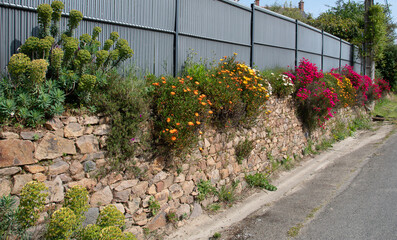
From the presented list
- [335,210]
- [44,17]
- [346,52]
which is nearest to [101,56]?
[44,17]

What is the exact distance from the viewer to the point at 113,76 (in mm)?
4773

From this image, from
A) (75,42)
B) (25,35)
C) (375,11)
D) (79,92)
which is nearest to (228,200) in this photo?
(79,92)

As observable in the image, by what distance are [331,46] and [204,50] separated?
33.5 ft

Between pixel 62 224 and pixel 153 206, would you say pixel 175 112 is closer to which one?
pixel 153 206

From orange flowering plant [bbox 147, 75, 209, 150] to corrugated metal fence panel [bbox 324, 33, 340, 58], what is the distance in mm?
11113

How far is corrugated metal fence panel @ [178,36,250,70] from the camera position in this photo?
6.75m

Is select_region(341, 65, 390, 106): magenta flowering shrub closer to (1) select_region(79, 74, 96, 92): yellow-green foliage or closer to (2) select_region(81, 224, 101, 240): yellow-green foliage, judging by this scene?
(1) select_region(79, 74, 96, 92): yellow-green foliage

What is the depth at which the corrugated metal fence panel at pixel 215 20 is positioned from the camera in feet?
22.5

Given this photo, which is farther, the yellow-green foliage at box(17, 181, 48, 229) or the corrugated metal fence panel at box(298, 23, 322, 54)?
the corrugated metal fence panel at box(298, 23, 322, 54)

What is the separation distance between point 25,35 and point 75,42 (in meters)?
0.68

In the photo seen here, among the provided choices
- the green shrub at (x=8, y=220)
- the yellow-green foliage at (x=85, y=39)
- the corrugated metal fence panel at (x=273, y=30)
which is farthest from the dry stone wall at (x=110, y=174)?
the corrugated metal fence panel at (x=273, y=30)

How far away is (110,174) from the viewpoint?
445 cm

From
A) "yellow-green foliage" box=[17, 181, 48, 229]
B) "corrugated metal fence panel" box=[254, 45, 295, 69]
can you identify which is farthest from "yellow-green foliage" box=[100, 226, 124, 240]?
"corrugated metal fence panel" box=[254, 45, 295, 69]

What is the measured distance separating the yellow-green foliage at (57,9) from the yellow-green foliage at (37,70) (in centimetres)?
81
